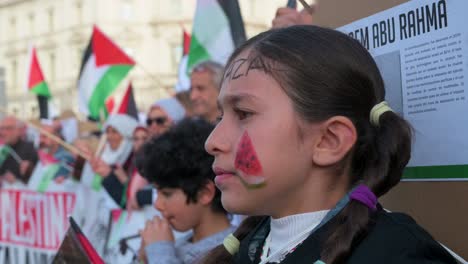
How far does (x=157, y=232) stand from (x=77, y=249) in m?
0.67

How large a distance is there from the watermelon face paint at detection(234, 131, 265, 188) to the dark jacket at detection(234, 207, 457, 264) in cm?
16

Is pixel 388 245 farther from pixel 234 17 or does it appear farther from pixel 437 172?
pixel 234 17

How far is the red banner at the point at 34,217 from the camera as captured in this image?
5.63m

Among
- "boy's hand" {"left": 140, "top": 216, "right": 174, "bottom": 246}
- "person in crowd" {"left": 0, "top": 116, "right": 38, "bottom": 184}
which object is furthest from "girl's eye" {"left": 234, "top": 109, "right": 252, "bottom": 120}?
"person in crowd" {"left": 0, "top": 116, "right": 38, "bottom": 184}

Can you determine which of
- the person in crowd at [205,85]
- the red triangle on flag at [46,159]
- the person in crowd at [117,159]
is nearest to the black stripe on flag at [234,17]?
the person in crowd at [205,85]

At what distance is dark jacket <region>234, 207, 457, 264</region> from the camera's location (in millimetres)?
1147

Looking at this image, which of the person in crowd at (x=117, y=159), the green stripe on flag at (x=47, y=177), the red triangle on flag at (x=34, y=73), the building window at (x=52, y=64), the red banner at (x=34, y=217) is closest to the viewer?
the person in crowd at (x=117, y=159)

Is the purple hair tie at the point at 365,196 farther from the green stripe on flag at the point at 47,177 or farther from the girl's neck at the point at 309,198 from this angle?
the green stripe on flag at the point at 47,177

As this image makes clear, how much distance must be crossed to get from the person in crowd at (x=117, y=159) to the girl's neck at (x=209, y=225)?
216 cm

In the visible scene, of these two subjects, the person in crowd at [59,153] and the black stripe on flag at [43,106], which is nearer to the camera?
the person in crowd at [59,153]

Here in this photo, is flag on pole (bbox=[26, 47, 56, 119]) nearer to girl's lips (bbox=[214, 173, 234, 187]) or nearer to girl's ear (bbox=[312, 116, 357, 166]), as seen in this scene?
girl's lips (bbox=[214, 173, 234, 187])

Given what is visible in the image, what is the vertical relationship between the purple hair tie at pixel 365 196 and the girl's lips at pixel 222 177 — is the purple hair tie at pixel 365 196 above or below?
below

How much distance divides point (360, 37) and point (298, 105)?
484 millimetres

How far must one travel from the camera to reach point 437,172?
4.75 feet
